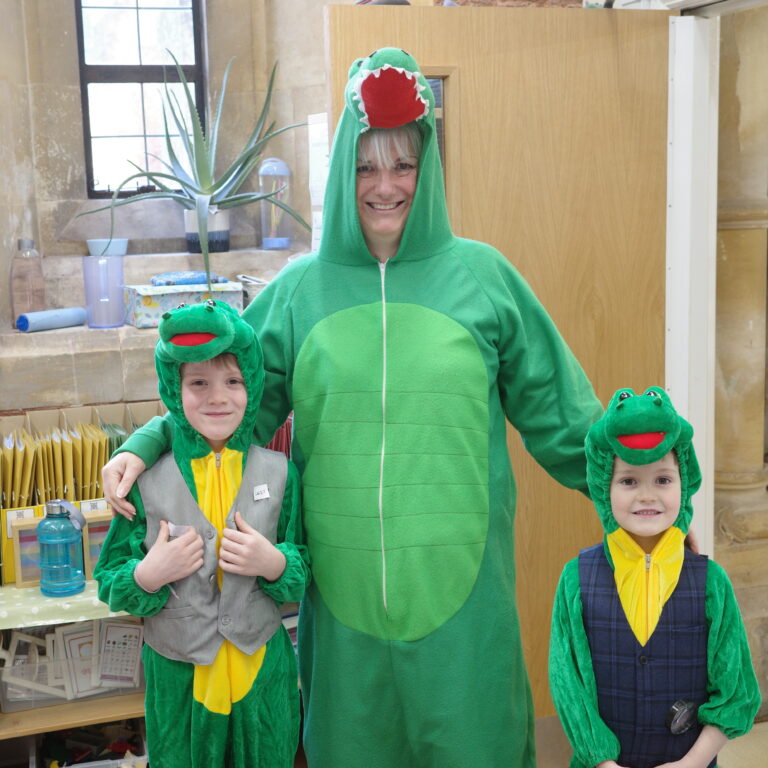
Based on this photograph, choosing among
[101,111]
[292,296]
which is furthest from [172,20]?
[292,296]

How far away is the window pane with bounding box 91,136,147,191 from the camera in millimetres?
3949

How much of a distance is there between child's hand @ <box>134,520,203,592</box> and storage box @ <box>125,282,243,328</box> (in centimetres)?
165

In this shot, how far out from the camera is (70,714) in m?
2.52

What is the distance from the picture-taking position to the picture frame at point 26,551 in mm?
2486

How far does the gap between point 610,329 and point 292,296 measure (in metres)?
1.12

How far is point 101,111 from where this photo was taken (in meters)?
3.97

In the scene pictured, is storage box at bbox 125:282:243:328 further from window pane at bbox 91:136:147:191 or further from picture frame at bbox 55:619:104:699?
picture frame at bbox 55:619:104:699

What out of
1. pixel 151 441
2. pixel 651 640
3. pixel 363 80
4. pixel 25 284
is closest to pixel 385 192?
pixel 363 80

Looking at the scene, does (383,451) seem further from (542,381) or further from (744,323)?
(744,323)

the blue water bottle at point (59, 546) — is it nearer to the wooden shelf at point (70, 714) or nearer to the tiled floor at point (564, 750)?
the wooden shelf at point (70, 714)

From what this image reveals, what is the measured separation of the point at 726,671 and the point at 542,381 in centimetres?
55

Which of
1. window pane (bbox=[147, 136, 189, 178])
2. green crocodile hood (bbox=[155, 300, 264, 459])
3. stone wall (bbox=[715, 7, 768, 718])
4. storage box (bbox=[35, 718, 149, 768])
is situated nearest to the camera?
green crocodile hood (bbox=[155, 300, 264, 459])

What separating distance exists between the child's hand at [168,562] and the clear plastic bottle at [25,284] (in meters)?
2.04

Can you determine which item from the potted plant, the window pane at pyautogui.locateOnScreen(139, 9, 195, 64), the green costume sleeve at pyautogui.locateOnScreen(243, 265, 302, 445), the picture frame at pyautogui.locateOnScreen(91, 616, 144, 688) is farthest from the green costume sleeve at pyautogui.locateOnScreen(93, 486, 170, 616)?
the window pane at pyautogui.locateOnScreen(139, 9, 195, 64)
